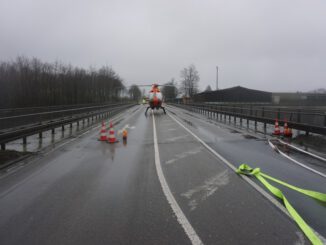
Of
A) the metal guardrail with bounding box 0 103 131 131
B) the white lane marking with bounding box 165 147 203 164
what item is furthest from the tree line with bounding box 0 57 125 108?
the white lane marking with bounding box 165 147 203 164

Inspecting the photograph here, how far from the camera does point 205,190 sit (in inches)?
217

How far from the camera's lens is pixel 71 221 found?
4.14 m

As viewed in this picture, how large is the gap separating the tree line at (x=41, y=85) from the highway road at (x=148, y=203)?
108ft

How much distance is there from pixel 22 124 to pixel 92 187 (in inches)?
307

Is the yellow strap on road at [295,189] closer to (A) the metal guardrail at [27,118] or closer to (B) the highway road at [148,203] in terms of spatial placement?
(B) the highway road at [148,203]

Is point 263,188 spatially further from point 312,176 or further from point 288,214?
point 312,176

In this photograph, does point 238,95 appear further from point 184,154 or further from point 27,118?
point 184,154

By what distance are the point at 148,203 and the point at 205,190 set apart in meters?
1.35

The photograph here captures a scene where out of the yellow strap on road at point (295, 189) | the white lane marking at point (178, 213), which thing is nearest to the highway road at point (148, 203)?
the white lane marking at point (178, 213)

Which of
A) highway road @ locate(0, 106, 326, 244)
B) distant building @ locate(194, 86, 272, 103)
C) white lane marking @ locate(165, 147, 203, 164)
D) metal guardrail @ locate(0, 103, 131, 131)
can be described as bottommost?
highway road @ locate(0, 106, 326, 244)


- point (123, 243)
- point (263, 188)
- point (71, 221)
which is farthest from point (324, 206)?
point (71, 221)

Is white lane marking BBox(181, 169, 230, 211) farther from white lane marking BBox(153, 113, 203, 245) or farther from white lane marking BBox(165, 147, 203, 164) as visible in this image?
white lane marking BBox(165, 147, 203, 164)

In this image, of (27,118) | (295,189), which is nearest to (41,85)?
→ (27,118)

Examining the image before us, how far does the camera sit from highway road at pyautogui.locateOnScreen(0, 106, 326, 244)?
3.68m
